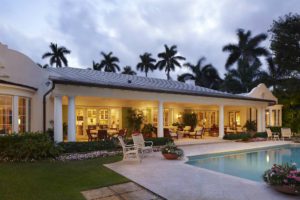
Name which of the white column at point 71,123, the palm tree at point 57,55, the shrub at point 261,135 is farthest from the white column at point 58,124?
the palm tree at point 57,55

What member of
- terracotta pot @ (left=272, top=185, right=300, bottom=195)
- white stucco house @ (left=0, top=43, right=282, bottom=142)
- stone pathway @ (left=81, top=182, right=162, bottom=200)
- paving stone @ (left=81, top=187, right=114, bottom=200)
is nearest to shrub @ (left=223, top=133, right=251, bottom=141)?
white stucco house @ (left=0, top=43, right=282, bottom=142)

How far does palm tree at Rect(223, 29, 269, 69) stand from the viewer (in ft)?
123

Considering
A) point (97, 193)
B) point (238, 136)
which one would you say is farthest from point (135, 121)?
point (97, 193)

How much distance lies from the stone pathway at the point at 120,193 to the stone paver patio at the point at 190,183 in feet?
0.71

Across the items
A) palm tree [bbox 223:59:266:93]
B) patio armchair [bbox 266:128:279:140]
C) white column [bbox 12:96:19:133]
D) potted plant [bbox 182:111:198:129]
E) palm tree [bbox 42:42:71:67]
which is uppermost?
palm tree [bbox 42:42:71:67]

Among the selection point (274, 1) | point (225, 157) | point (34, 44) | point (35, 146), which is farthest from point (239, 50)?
point (34, 44)

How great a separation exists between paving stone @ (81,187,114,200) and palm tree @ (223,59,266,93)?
32475mm

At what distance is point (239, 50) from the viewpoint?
3869 cm

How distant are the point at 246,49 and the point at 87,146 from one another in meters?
31.5

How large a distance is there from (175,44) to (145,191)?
1602 inches

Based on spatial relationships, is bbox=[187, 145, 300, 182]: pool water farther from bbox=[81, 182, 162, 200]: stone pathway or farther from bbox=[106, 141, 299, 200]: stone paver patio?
bbox=[81, 182, 162, 200]: stone pathway

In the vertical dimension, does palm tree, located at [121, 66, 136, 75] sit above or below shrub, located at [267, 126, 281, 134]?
above

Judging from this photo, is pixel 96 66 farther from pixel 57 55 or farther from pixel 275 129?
pixel 275 129

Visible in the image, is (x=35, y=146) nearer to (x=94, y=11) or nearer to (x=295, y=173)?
(x=295, y=173)
